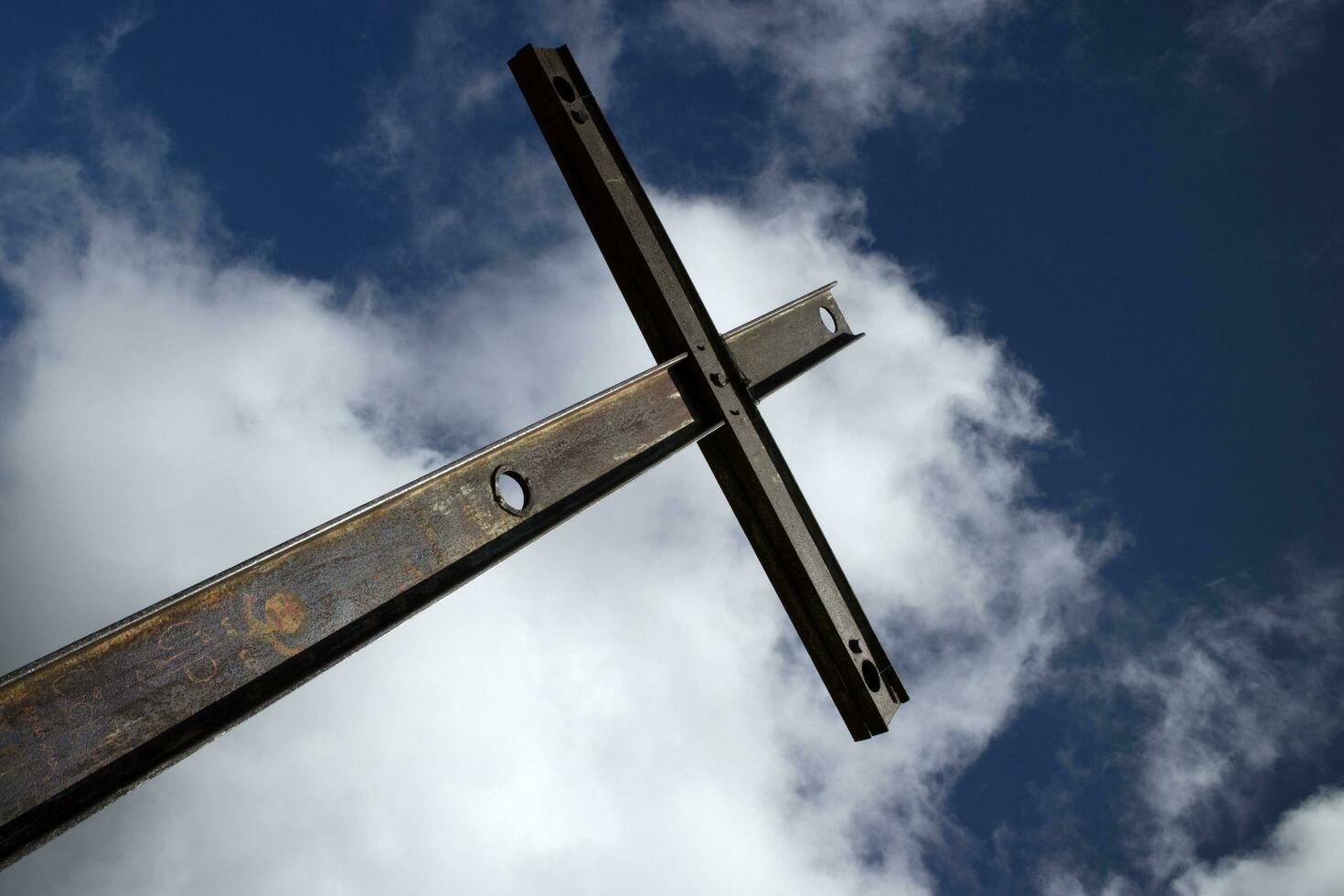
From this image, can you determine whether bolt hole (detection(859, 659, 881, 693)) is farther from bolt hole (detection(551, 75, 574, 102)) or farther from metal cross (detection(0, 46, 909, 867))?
bolt hole (detection(551, 75, 574, 102))

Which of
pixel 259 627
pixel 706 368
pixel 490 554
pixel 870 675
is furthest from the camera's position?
pixel 870 675

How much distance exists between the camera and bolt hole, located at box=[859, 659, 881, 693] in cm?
361

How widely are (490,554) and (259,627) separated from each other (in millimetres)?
636

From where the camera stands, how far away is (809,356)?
4164 mm

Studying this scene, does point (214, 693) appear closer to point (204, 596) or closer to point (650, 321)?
point (204, 596)

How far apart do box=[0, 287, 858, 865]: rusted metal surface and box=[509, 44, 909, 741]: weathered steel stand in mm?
658

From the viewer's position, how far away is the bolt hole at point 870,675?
3613mm

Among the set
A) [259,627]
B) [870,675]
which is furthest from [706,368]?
[259,627]

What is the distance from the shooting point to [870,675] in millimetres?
3664

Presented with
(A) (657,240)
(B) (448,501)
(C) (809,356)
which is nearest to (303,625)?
(B) (448,501)

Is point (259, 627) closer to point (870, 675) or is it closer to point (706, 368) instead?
point (706, 368)

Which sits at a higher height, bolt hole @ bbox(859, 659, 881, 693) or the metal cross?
the metal cross

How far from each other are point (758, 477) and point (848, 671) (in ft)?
2.74

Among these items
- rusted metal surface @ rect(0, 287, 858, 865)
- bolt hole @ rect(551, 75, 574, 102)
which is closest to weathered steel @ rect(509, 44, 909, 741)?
bolt hole @ rect(551, 75, 574, 102)
